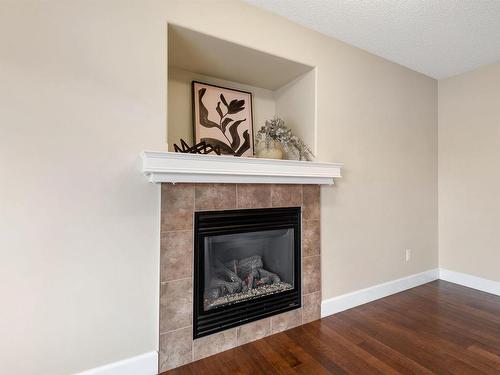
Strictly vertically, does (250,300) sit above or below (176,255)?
below

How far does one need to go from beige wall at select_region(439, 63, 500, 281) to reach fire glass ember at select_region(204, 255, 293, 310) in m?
2.22

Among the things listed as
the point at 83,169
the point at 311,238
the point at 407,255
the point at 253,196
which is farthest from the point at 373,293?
the point at 83,169

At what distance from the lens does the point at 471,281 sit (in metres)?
2.93

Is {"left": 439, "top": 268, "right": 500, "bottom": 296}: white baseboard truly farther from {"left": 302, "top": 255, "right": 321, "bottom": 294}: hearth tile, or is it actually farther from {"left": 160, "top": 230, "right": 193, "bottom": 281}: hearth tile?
{"left": 160, "top": 230, "right": 193, "bottom": 281}: hearth tile

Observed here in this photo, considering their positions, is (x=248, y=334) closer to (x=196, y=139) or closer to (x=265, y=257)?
(x=265, y=257)

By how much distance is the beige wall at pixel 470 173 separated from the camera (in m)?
2.78

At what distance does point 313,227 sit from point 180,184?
1.16 m

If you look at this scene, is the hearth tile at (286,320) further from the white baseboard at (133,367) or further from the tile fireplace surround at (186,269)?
the white baseboard at (133,367)

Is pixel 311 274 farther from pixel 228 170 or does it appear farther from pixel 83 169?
pixel 83 169

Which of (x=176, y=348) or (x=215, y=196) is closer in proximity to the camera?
(x=176, y=348)

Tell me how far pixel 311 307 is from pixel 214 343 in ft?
2.80

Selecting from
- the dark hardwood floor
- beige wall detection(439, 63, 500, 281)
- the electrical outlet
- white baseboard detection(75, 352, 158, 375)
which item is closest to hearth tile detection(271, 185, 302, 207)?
the dark hardwood floor

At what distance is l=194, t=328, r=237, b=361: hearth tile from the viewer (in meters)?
1.74

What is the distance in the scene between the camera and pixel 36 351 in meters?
1.36
